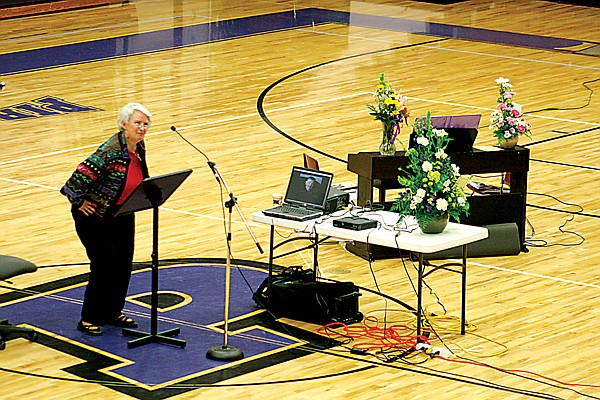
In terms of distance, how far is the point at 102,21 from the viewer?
19.8m

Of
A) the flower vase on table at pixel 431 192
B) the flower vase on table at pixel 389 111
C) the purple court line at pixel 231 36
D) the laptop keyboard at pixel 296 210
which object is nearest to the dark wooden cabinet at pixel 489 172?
the flower vase on table at pixel 389 111

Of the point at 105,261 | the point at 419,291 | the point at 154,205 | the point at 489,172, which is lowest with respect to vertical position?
the point at 419,291

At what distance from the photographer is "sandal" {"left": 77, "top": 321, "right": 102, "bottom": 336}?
25.7 ft

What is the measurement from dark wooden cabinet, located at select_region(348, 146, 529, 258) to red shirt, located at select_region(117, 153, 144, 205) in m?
2.09

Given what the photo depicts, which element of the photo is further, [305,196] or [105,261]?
[305,196]

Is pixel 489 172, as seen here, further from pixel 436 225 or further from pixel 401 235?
pixel 401 235

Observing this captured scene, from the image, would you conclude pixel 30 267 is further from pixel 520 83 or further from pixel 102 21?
pixel 102 21

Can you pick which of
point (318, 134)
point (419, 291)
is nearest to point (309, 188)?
point (419, 291)

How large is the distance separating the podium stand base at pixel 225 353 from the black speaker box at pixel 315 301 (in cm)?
73

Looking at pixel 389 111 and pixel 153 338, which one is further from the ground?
pixel 389 111

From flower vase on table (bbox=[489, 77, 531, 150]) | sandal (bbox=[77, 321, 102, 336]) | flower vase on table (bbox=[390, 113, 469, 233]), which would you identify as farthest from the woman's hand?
flower vase on table (bbox=[489, 77, 531, 150])

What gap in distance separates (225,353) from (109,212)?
109 cm

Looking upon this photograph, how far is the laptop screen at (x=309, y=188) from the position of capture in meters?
8.17

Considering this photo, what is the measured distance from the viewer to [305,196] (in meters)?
8.25
